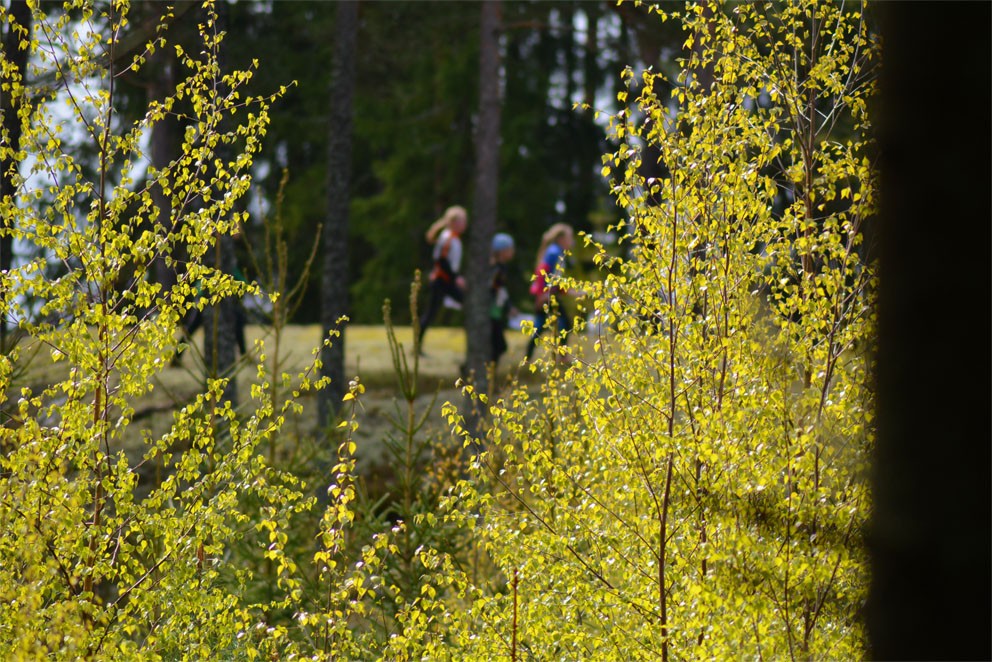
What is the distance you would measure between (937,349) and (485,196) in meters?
13.1

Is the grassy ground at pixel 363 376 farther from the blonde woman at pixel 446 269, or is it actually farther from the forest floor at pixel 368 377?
the blonde woman at pixel 446 269

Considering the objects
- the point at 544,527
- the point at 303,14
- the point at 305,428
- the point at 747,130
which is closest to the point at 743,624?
the point at 544,527

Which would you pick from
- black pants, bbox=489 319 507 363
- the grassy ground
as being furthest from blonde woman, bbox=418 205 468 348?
the grassy ground

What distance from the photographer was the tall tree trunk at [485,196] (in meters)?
14.9

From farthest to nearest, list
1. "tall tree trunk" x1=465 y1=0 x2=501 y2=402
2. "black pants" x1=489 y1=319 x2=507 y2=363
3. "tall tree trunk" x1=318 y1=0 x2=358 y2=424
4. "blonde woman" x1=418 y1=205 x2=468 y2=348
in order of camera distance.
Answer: "black pants" x1=489 y1=319 x2=507 y2=363, "tall tree trunk" x1=465 y1=0 x2=501 y2=402, "blonde woman" x1=418 y1=205 x2=468 y2=348, "tall tree trunk" x1=318 y1=0 x2=358 y2=424

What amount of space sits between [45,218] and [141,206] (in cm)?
42

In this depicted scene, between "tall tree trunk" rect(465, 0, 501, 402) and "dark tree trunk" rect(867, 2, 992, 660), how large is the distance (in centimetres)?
1267

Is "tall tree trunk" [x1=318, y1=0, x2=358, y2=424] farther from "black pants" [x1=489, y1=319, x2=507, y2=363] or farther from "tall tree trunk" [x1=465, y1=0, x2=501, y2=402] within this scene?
"black pants" [x1=489, y1=319, x2=507, y2=363]

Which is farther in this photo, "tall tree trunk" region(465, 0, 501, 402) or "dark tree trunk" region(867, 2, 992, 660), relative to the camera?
"tall tree trunk" region(465, 0, 501, 402)

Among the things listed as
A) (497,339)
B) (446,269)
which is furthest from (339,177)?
(497,339)

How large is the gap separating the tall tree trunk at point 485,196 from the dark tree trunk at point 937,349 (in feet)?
41.6

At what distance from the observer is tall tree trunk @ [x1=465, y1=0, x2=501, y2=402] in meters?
14.9

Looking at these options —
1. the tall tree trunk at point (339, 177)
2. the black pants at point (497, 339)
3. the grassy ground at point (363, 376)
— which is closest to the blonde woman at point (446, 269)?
the black pants at point (497, 339)

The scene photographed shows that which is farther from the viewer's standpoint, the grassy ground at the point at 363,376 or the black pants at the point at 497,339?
the black pants at the point at 497,339
